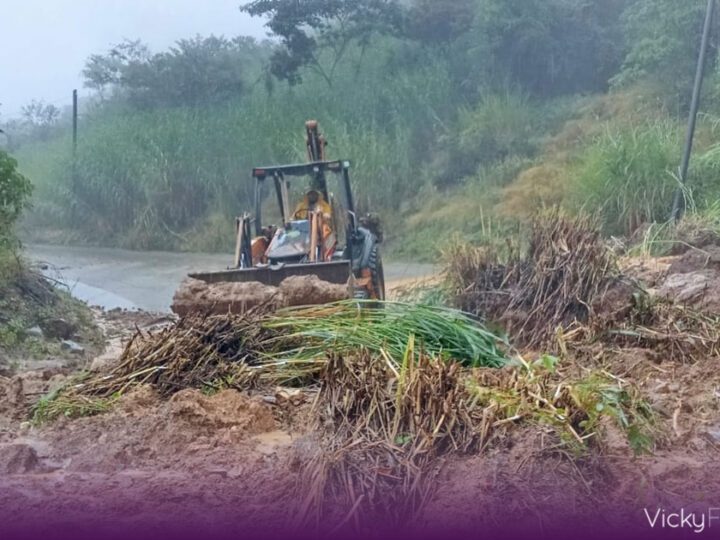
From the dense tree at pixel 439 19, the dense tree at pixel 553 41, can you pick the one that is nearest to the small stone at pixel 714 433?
the dense tree at pixel 553 41

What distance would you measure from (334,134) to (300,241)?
1366 centimetres

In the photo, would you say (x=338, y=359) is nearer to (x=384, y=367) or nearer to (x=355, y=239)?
(x=384, y=367)

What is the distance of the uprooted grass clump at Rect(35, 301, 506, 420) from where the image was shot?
5.68 metres

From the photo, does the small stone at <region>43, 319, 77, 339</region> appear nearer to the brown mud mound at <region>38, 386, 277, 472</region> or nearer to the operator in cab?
the operator in cab

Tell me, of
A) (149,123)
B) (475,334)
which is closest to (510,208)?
(149,123)

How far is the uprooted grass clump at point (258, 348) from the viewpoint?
5.68 meters

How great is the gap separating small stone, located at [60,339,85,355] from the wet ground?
13.9 feet

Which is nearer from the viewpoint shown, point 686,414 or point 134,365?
point 686,414

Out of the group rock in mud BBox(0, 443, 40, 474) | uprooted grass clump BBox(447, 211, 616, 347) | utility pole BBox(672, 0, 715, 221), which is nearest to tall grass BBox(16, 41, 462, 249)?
utility pole BBox(672, 0, 715, 221)

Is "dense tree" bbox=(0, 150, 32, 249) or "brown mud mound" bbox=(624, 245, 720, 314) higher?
"dense tree" bbox=(0, 150, 32, 249)

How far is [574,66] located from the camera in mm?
25984

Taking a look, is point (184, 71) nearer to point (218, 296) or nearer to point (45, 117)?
point (45, 117)

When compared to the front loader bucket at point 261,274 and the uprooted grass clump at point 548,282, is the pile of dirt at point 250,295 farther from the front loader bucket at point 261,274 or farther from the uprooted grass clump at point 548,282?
the uprooted grass clump at point 548,282

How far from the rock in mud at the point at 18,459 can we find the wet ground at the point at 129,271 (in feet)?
35.5
